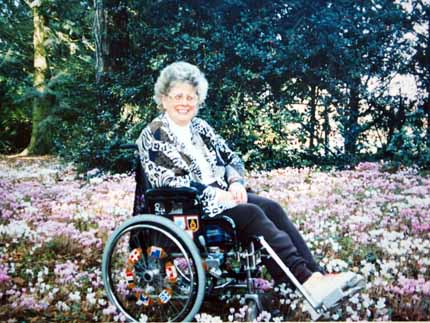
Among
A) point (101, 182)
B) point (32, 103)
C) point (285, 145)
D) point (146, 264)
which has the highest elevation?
point (32, 103)

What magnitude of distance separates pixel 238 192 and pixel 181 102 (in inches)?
17.9

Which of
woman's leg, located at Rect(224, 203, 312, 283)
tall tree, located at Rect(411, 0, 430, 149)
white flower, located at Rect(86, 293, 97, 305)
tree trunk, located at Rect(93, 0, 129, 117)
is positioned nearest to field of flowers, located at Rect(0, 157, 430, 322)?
white flower, located at Rect(86, 293, 97, 305)

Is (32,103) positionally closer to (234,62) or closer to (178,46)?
(178,46)

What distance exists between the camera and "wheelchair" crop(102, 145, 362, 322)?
1681mm

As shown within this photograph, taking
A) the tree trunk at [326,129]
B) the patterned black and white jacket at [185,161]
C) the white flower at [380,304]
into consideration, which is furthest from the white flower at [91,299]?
Result: the tree trunk at [326,129]

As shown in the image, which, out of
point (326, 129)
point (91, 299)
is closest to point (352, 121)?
point (326, 129)

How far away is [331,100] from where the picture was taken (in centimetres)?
251

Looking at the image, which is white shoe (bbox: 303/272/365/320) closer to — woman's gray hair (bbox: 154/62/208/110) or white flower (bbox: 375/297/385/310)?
white flower (bbox: 375/297/385/310)

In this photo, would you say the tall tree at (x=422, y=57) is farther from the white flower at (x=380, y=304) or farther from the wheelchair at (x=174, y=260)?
the wheelchair at (x=174, y=260)

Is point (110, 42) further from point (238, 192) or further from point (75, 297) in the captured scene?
point (75, 297)

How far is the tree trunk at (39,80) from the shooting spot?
7.67 feet

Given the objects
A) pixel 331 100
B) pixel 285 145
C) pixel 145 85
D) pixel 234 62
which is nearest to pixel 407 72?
pixel 331 100

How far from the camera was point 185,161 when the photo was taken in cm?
198

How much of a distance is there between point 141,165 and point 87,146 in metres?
0.67
